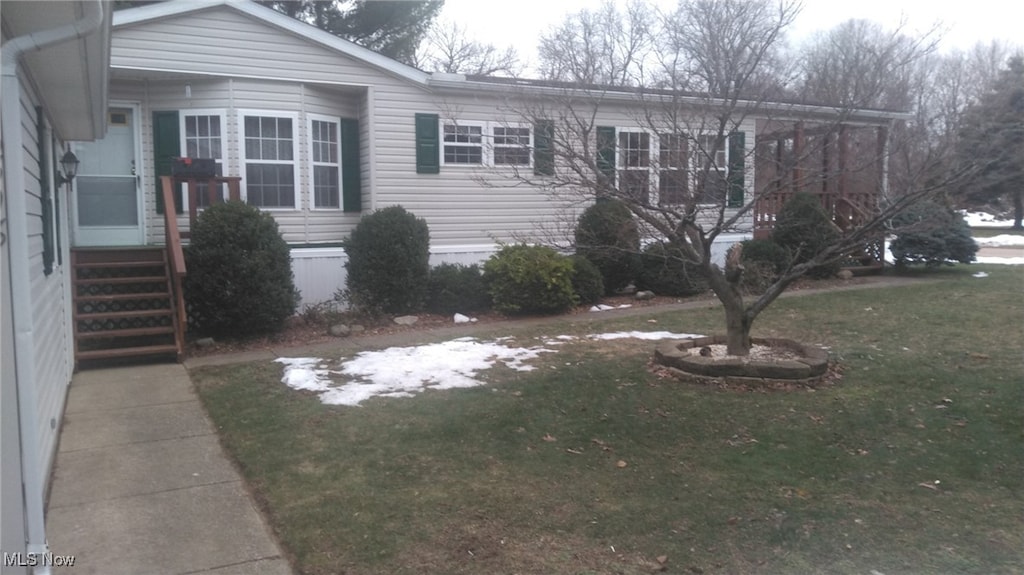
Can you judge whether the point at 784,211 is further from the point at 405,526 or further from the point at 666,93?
the point at 405,526

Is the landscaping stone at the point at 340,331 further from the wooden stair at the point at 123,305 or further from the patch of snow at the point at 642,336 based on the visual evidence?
the patch of snow at the point at 642,336

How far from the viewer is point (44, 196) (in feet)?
22.5

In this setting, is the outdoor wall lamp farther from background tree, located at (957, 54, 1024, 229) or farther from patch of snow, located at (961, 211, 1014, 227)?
patch of snow, located at (961, 211, 1014, 227)

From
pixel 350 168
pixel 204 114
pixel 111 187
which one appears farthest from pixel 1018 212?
pixel 111 187

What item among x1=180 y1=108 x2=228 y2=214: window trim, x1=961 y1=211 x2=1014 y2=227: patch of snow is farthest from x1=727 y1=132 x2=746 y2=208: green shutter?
x1=961 y1=211 x2=1014 y2=227: patch of snow

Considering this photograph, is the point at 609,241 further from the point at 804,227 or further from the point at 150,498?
the point at 150,498

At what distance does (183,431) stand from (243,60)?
7.15 m

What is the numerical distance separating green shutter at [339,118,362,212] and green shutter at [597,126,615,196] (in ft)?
13.2

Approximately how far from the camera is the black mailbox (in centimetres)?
1095

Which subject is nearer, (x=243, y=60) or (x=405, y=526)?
(x=405, y=526)

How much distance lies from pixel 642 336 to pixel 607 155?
3638 millimetres

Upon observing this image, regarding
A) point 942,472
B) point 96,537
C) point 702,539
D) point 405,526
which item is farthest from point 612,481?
point 96,537

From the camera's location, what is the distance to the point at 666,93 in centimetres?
992

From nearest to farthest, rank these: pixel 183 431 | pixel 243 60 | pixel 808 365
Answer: pixel 183 431
pixel 808 365
pixel 243 60
